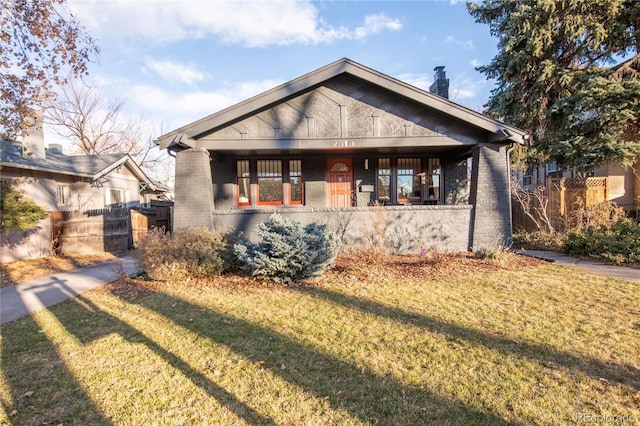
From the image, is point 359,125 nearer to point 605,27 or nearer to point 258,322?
point 258,322

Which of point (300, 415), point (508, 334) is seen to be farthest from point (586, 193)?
point (300, 415)

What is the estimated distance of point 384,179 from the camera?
1169cm

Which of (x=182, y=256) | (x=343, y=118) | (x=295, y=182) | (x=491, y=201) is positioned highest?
(x=343, y=118)

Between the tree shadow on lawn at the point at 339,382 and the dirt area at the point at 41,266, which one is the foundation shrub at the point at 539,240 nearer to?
the tree shadow on lawn at the point at 339,382

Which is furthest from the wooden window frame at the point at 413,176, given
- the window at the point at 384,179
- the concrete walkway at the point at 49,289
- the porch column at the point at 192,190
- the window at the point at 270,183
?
the concrete walkway at the point at 49,289

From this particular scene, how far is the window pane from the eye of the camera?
11703 millimetres

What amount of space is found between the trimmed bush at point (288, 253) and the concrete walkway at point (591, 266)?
574 cm

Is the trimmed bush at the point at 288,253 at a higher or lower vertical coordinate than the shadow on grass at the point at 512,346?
higher

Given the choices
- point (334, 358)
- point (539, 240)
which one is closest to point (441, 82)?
point (539, 240)

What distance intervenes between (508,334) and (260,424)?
3126mm

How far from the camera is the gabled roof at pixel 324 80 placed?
335 inches

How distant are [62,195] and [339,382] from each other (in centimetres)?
1476

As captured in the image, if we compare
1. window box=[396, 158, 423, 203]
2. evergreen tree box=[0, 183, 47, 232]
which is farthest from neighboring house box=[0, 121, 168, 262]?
window box=[396, 158, 423, 203]

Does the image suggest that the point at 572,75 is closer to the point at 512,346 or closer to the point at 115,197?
the point at 512,346
